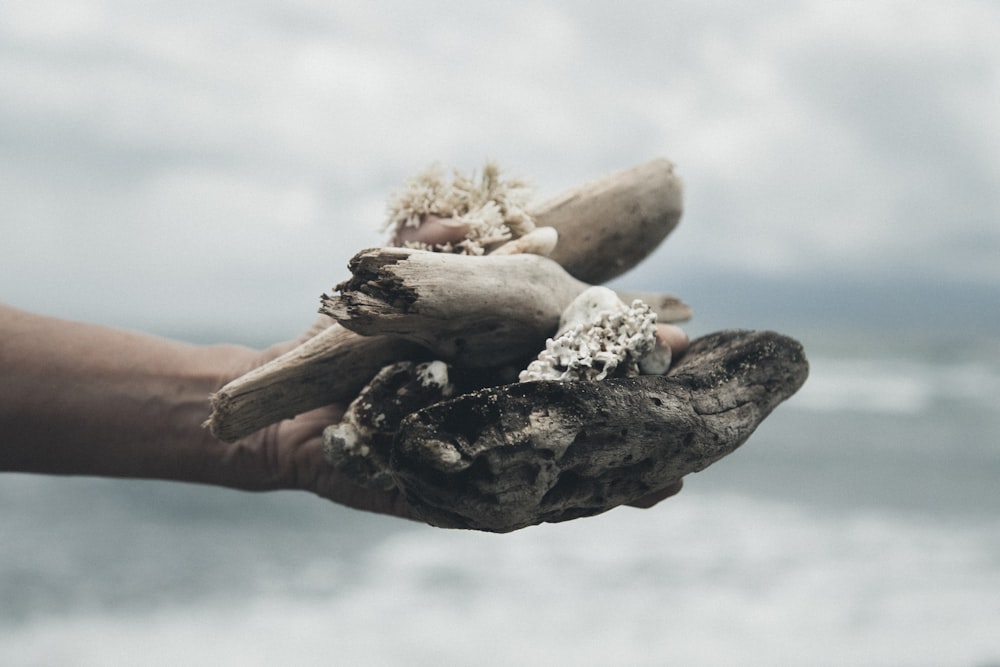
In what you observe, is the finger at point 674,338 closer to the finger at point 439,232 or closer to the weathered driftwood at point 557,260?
the weathered driftwood at point 557,260

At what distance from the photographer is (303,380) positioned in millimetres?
2277

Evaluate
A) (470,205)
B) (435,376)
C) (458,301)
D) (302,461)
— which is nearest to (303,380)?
(435,376)

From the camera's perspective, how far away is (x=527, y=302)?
2.19 m

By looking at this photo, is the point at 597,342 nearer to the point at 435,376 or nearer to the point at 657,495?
the point at 435,376

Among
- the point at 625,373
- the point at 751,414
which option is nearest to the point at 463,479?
the point at 625,373

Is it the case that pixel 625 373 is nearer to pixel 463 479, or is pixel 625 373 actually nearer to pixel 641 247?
pixel 463 479

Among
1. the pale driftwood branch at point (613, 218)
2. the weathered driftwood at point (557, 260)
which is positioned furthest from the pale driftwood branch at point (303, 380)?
the pale driftwood branch at point (613, 218)

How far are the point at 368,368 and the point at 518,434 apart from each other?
0.75 meters

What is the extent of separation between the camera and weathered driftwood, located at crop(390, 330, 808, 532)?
174 centimetres

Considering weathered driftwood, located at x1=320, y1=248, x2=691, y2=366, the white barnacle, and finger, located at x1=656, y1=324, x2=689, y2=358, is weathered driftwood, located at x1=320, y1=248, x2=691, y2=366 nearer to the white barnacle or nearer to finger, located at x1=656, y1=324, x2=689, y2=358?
the white barnacle

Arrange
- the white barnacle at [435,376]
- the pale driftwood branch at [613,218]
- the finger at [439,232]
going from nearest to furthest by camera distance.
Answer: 1. the white barnacle at [435,376]
2. the finger at [439,232]
3. the pale driftwood branch at [613,218]

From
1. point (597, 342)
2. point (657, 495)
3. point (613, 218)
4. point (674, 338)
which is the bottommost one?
point (657, 495)

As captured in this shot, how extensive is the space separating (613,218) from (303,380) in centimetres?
120

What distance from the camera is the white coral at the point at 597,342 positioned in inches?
80.5
